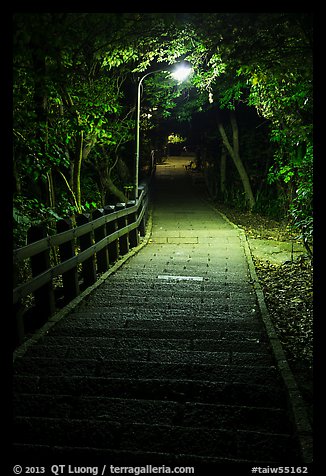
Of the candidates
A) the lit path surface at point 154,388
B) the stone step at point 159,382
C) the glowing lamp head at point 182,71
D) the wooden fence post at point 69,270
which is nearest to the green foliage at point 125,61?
the wooden fence post at point 69,270

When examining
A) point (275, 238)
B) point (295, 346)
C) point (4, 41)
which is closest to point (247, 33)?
point (4, 41)

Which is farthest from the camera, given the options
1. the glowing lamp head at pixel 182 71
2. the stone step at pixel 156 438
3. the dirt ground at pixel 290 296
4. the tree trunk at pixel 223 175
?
the tree trunk at pixel 223 175

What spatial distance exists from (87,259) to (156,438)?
14.9 feet

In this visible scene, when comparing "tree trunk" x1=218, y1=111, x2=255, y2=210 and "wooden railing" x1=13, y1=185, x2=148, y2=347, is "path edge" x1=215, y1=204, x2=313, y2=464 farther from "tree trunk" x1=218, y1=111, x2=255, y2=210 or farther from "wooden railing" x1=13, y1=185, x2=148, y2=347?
"tree trunk" x1=218, y1=111, x2=255, y2=210

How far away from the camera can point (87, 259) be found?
266 inches

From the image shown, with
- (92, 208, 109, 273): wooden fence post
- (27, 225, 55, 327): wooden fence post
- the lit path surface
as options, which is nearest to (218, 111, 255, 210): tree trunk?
(92, 208, 109, 273): wooden fence post

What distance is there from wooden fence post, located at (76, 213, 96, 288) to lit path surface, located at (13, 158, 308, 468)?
656 millimetres

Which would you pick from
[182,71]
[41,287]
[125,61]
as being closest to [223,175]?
[182,71]

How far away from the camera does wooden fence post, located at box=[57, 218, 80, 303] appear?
561cm

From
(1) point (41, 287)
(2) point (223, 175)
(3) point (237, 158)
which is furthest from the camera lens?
(2) point (223, 175)

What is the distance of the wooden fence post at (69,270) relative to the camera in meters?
5.61

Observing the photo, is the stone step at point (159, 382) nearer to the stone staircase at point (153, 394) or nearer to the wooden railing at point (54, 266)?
the stone staircase at point (153, 394)

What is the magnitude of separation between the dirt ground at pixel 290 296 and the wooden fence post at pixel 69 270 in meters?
2.74

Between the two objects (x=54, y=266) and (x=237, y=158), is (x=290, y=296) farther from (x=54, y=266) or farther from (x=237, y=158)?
(x=237, y=158)
